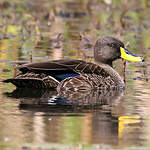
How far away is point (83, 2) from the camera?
2845cm

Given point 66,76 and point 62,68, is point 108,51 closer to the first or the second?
point 66,76

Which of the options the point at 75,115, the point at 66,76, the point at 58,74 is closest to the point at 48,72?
the point at 58,74

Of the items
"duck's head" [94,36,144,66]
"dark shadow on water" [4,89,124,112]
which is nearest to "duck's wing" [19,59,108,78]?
"dark shadow on water" [4,89,124,112]

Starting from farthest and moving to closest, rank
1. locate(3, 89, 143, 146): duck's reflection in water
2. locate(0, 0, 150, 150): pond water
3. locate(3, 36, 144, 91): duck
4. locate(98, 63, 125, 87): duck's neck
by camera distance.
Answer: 1. locate(98, 63, 125, 87): duck's neck
2. locate(3, 36, 144, 91): duck
3. locate(3, 89, 143, 146): duck's reflection in water
4. locate(0, 0, 150, 150): pond water

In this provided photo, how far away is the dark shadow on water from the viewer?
333 inches

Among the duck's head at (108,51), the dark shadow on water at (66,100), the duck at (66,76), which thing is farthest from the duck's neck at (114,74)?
the dark shadow on water at (66,100)

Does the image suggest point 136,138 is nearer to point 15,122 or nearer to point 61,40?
point 15,122

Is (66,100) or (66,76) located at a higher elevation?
(66,76)

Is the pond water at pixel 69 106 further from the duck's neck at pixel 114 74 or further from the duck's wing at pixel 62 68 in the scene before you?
the duck's wing at pixel 62 68

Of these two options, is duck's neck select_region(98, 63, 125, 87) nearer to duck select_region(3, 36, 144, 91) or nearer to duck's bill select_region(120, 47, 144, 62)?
duck select_region(3, 36, 144, 91)

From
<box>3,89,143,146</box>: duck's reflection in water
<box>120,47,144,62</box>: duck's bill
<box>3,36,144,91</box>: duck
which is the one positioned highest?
<box>120,47,144,62</box>: duck's bill

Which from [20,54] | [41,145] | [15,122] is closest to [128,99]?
[15,122]

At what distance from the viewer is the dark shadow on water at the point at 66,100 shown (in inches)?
333

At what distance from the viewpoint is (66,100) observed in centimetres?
914
